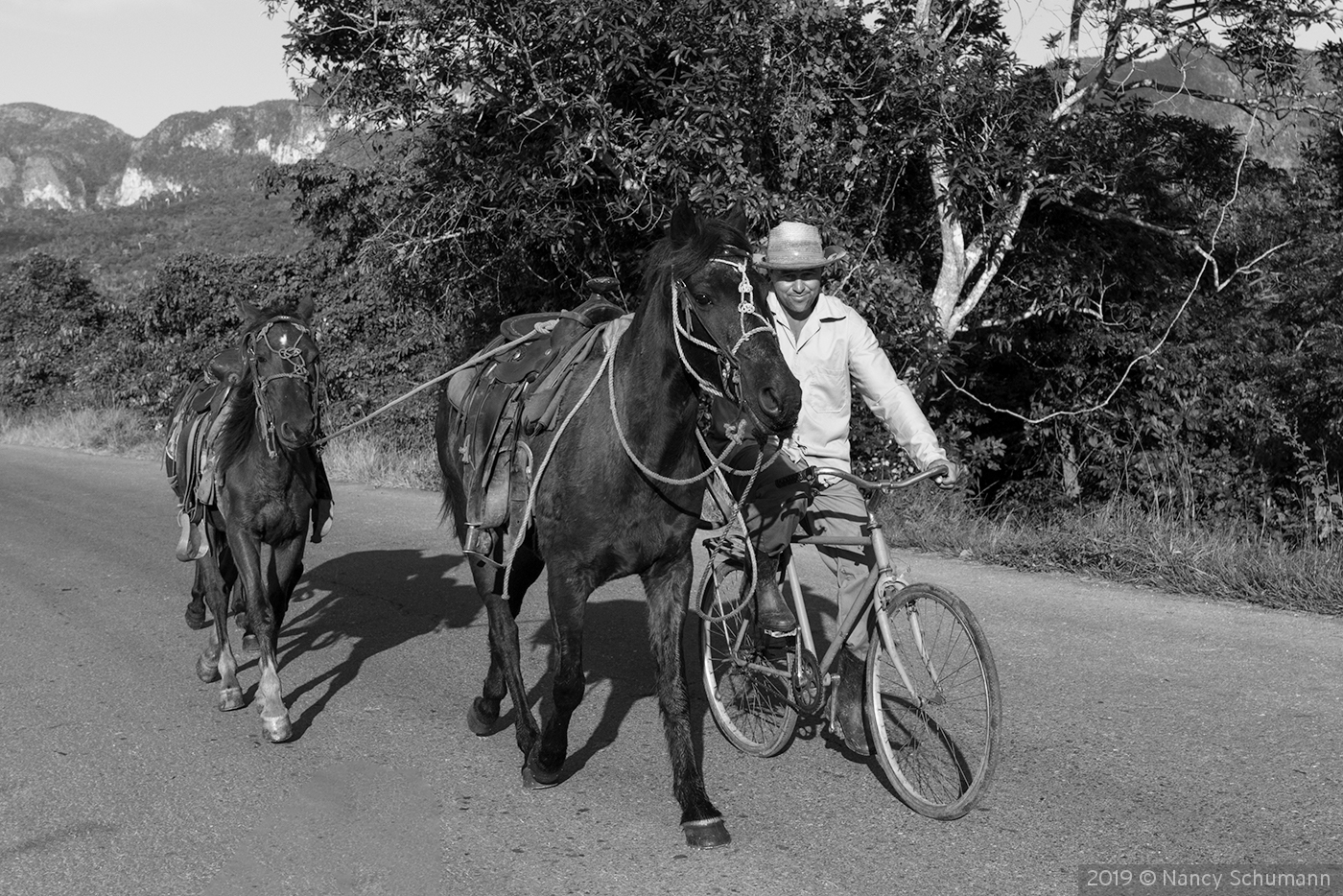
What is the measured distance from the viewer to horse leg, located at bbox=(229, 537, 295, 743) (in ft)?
18.7

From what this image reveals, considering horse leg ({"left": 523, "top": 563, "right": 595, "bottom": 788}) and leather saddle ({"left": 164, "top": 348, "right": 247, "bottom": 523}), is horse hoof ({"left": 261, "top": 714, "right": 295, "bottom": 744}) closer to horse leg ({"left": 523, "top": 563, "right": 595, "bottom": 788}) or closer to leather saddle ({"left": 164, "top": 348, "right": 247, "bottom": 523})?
leather saddle ({"left": 164, "top": 348, "right": 247, "bottom": 523})

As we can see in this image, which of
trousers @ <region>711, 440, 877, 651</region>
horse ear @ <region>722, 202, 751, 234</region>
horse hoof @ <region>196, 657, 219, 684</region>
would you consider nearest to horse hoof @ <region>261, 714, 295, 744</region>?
horse hoof @ <region>196, 657, 219, 684</region>

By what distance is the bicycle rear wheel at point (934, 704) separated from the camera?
4.24 meters

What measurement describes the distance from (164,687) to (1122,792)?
5.04 metres

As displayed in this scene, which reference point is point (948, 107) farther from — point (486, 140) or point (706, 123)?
point (486, 140)

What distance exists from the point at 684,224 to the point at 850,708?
2.18 meters

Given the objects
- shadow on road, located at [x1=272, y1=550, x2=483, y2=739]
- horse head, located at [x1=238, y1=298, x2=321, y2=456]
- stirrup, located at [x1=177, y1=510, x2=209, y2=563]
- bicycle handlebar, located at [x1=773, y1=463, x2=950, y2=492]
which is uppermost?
horse head, located at [x1=238, y1=298, x2=321, y2=456]

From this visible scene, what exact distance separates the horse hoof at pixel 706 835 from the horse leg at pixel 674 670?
0.18 ft

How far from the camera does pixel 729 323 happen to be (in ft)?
13.5

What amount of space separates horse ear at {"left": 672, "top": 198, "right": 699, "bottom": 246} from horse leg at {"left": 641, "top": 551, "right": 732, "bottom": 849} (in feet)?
4.15

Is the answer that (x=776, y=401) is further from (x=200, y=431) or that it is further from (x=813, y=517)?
(x=200, y=431)

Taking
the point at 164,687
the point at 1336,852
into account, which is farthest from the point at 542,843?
the point at 164,687

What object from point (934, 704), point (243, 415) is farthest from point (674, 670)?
point (243, 415)

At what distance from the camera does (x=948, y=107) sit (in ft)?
39.1
